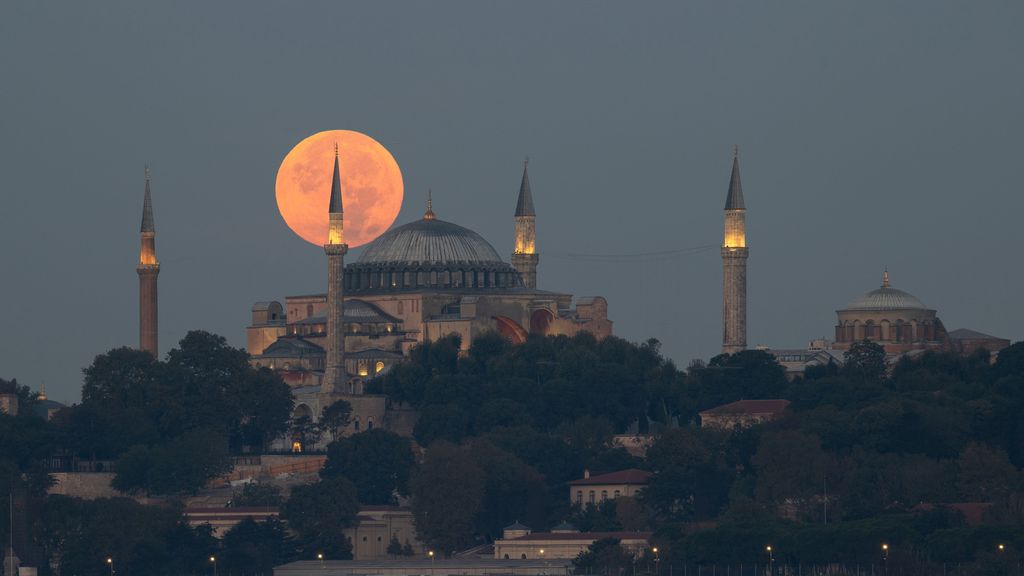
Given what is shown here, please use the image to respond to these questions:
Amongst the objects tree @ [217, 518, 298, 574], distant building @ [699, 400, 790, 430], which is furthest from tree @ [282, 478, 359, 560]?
distant building @ [699, 400, 790, 430]

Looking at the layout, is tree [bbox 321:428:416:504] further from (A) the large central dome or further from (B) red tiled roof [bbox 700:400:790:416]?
(A) the large central dome

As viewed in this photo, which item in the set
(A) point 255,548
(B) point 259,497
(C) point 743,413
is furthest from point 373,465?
(C) point 743,413

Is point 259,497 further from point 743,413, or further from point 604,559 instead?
point 743,413

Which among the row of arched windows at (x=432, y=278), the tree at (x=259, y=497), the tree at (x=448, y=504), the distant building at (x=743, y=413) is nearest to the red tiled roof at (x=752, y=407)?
the distant building at (x=743, y=413)

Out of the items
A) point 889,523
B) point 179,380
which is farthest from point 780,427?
point 179,380

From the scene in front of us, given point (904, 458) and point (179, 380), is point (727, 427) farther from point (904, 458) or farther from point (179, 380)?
point (179, 380)

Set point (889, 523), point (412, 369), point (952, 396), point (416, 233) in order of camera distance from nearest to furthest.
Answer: point (889, 523)
point (952, 396)
point (412, 369)
point (416, 233)
